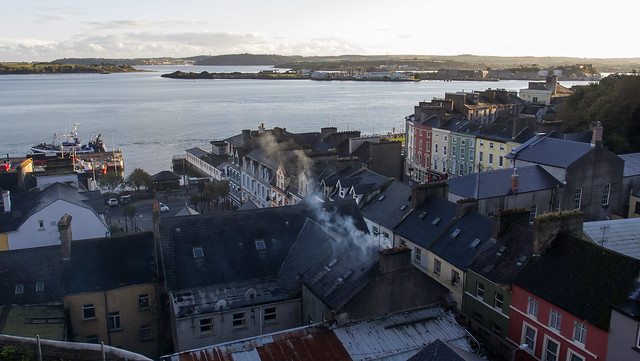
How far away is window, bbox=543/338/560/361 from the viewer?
1989 centimetres

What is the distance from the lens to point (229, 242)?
26.5 metres

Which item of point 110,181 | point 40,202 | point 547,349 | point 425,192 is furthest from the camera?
point 110,181

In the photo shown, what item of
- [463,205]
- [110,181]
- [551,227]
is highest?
[551,227]

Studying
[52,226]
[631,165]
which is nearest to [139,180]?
[52,226]

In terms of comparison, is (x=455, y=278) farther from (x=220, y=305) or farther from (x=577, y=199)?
(x=577, y=199)

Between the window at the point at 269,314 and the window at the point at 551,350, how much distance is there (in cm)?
1148

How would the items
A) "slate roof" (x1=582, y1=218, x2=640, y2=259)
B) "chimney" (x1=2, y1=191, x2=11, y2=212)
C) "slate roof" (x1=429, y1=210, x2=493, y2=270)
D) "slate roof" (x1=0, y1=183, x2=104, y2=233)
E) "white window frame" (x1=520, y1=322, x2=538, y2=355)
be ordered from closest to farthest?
"white window frame" (x1=520, y1=322, x2=538, y2=355) < "slate roof" (x1=429, y1=210, x2=493, y2=270) < "slate roof" (x1=582, y1=218, x2=640, y2=259) < "slate roof" (x1=0, y1=183, x2=104, y2=233) < "chimney" (x1=2, y1=191, x2=11, y2=212)

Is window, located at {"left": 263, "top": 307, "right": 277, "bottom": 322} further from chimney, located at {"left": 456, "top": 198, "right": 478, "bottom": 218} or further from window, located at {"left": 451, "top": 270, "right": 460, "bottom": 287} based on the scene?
chimney, located at {"left": 456, "top": 198, "right": 478, "bottom": 218}

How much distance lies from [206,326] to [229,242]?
4915 millimetres

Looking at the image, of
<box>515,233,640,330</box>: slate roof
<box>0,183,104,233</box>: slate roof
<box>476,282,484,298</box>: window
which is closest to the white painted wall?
<box>0,183,104,233</box>: slate roof

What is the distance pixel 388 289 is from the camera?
21375 mm

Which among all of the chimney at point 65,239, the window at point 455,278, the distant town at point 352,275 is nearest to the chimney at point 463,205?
the distant town at point 352,275

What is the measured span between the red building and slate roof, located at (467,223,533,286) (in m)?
0.87

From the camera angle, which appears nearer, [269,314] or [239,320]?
[239,320]
